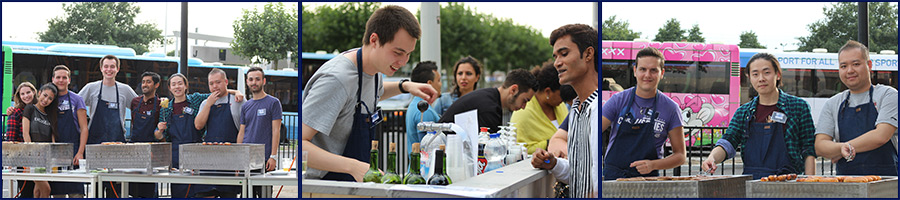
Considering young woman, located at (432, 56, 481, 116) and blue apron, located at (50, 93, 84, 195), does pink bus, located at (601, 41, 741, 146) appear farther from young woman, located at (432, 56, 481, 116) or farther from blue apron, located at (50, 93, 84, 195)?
young woman, located at (432, 56, 481, 116)

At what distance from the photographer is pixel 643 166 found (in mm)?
2865

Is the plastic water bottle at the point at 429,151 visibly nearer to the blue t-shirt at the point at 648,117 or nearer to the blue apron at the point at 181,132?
the blue t-shirt at the point at 648,117

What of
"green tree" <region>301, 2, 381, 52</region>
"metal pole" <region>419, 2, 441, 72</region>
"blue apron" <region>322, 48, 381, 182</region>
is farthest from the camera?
"green tree" <region>301, 2, 381, 52</region>

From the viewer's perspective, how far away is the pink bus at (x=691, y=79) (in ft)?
9.24

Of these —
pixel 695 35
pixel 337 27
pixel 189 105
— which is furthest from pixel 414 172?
pixel 337 27

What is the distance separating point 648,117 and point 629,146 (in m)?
0.14

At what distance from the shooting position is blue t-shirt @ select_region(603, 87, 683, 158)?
9.20ft

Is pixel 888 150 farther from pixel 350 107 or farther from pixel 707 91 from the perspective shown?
pixel 350 107

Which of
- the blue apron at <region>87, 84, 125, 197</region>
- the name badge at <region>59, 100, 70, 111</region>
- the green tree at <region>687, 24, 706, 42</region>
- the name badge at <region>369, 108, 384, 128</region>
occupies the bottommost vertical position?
the blue apron at <region>87, 84, 125, 197</region>

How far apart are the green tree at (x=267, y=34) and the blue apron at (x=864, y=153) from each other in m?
2.39

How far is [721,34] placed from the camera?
9.82ft

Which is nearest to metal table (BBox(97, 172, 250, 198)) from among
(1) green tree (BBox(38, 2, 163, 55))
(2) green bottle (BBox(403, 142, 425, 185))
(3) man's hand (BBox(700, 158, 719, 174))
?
(1) green tree (BBox(38, 2, 163, 55))

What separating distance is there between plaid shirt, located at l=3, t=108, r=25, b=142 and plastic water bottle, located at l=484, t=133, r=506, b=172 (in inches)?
95.6

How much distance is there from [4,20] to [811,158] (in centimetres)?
380
